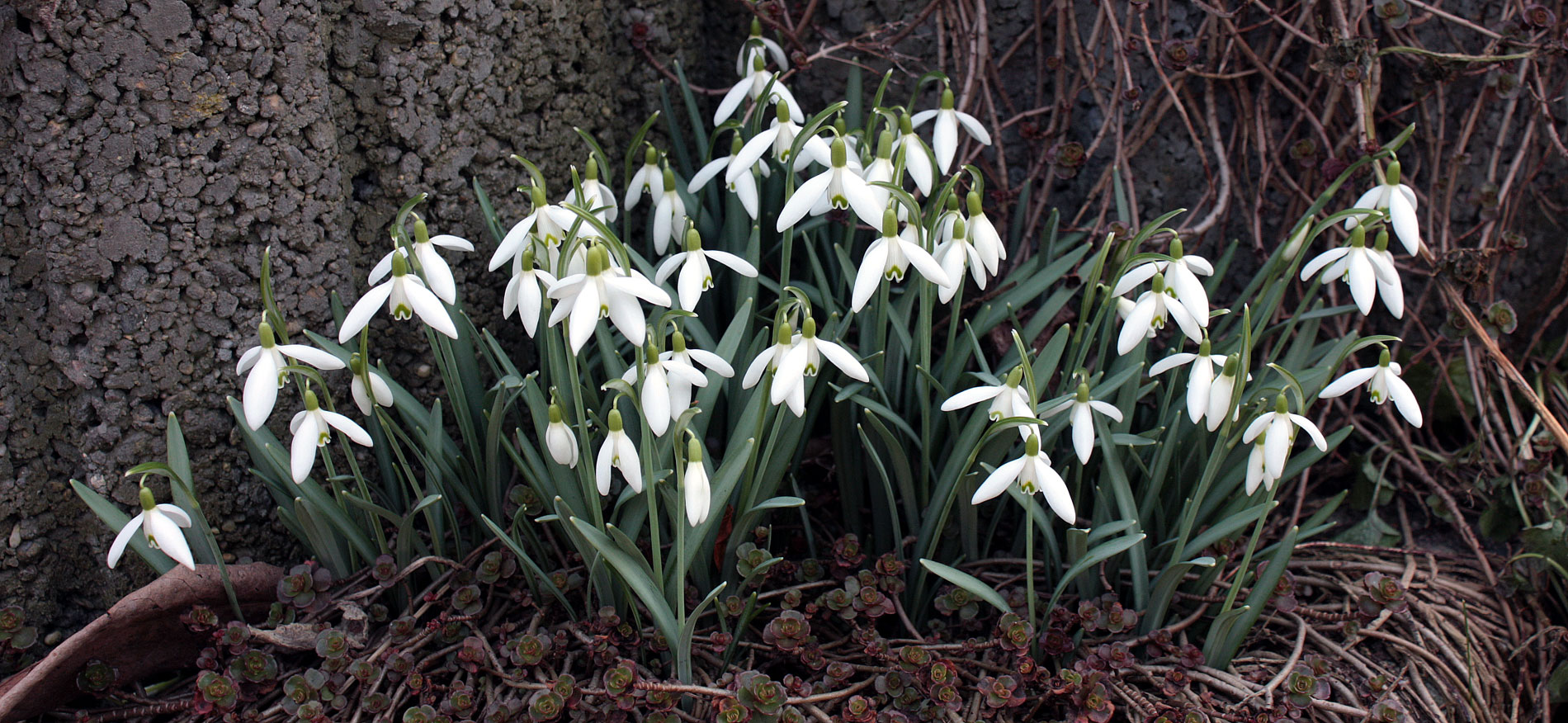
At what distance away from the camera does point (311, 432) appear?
4.44 ft

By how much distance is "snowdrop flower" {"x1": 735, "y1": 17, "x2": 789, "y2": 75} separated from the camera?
1.93 meters

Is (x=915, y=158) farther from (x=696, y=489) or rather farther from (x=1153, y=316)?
(x=696, y=489)

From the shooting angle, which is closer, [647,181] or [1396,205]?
[1396,205]

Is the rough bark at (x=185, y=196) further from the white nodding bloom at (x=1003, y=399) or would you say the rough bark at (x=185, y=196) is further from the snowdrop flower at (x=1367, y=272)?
the snowdrop flower at (x=1367, y=272)

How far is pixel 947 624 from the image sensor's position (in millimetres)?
1712

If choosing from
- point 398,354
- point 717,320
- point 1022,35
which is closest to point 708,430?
point 717,320

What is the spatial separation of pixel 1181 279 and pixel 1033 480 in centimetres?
36

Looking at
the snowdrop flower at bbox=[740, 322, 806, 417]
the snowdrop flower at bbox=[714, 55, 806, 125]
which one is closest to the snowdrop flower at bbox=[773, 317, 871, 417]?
the snowdrop flower at bbox=[740, 322, 806, 417]

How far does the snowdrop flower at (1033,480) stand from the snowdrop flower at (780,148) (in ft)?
1.72

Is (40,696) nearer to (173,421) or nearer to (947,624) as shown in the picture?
(173,421)

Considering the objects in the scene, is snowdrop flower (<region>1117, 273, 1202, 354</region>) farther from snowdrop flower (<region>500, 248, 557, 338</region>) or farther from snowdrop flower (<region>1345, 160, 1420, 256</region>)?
snowdrop flower (<region>500, 248, 557, 338</region>)

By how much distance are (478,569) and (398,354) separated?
420mm

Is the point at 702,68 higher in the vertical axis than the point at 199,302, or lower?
higher

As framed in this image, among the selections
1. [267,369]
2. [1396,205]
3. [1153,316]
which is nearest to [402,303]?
[267,369]
